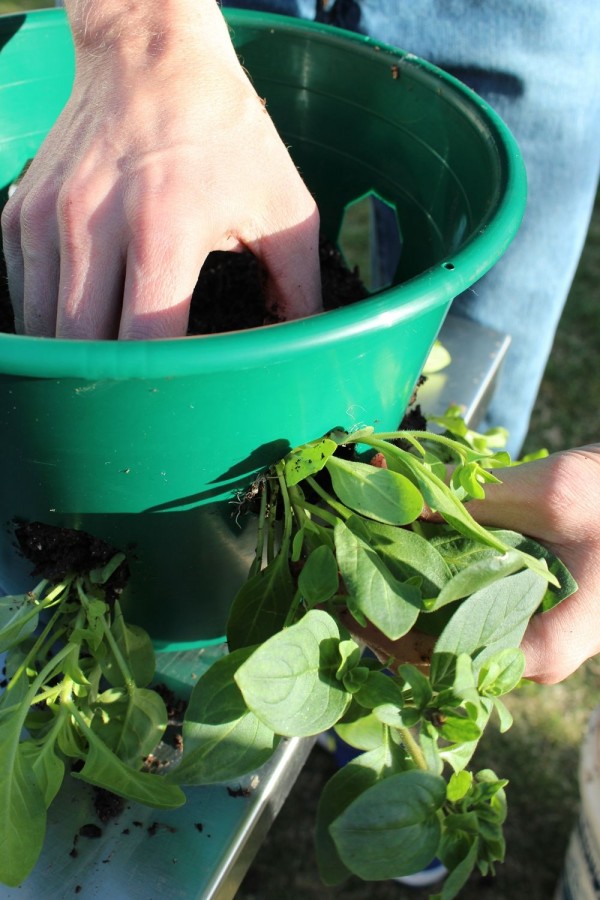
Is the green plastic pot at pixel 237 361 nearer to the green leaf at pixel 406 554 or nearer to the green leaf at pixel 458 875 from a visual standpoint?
the green leaf at pixel 406 554

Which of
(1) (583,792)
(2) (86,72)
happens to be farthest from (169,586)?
(1) (583,792)

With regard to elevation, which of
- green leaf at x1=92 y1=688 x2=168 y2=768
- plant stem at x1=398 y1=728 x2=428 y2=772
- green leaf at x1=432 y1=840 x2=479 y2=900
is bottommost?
green leaf at x1=92 y1=688 x2=168 y2=768

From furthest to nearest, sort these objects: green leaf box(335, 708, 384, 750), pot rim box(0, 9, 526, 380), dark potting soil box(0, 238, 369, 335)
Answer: dark potting soil box(0, 238, 369, 335) < green leaf box(335, 708, 384, 750) < pot rim box(0, 9, 526, 380)

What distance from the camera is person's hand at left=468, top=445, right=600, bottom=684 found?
0.53 metres

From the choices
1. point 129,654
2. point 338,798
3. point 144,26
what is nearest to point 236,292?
point 144,26

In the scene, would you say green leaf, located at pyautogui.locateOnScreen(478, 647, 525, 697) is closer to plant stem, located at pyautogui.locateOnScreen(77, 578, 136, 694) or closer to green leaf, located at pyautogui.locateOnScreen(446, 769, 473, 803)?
green leaf, located at pyautogui.locateOnScreen(446, 769, 473, 803)

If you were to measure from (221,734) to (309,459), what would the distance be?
168mm

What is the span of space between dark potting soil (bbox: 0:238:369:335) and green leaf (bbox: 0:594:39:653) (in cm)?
24

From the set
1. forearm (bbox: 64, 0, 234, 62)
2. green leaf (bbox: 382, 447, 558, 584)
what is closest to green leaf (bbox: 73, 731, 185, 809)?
green leaf (bbox: 382, 447, 558, 584)

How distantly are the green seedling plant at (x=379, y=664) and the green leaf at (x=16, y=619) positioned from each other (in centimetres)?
13

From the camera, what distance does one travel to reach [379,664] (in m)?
0.48

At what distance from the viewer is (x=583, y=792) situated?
2.98ft

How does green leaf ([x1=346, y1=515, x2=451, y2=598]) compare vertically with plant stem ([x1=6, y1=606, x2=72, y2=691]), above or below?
above

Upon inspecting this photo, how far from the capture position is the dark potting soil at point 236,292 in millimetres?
684
